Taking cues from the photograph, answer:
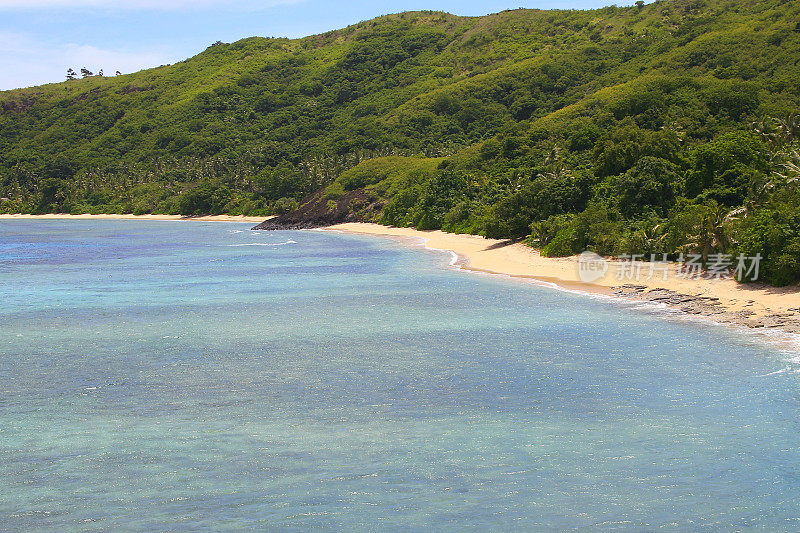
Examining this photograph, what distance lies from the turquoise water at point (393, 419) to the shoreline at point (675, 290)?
191 cm

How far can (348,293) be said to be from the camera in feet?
124

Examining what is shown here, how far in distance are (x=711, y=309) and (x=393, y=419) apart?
16.7 metres

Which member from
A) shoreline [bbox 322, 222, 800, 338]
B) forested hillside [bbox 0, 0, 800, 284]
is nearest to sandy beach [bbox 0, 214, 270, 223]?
forested hillside [bbox 0, 0, 800, 284]

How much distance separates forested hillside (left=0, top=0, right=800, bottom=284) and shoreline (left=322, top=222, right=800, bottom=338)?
4.58 ft

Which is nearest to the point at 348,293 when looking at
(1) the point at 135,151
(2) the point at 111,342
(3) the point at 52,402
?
(2) the point at 111,342

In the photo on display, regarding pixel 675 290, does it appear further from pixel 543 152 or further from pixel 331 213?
pixel 331 213

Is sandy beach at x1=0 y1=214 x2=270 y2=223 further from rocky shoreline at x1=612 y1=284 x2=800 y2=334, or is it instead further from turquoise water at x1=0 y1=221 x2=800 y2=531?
rocky shoreline at x1=612 y1=284 x2=800 y2=334

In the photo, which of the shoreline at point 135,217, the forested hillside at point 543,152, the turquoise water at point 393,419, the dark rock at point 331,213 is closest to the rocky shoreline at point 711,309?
the turquoise water at point 393,419

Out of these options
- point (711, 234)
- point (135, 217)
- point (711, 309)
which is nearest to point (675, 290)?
point (711, 234)

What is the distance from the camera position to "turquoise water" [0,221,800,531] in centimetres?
1260

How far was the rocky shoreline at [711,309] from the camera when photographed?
25312 millimetres

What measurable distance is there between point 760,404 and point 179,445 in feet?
42.9

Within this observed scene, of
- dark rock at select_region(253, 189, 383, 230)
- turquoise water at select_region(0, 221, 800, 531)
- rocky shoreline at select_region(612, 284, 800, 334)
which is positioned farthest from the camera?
dark rock at select_region(253, 189, 383, 230)

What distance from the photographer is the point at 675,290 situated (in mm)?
32844
